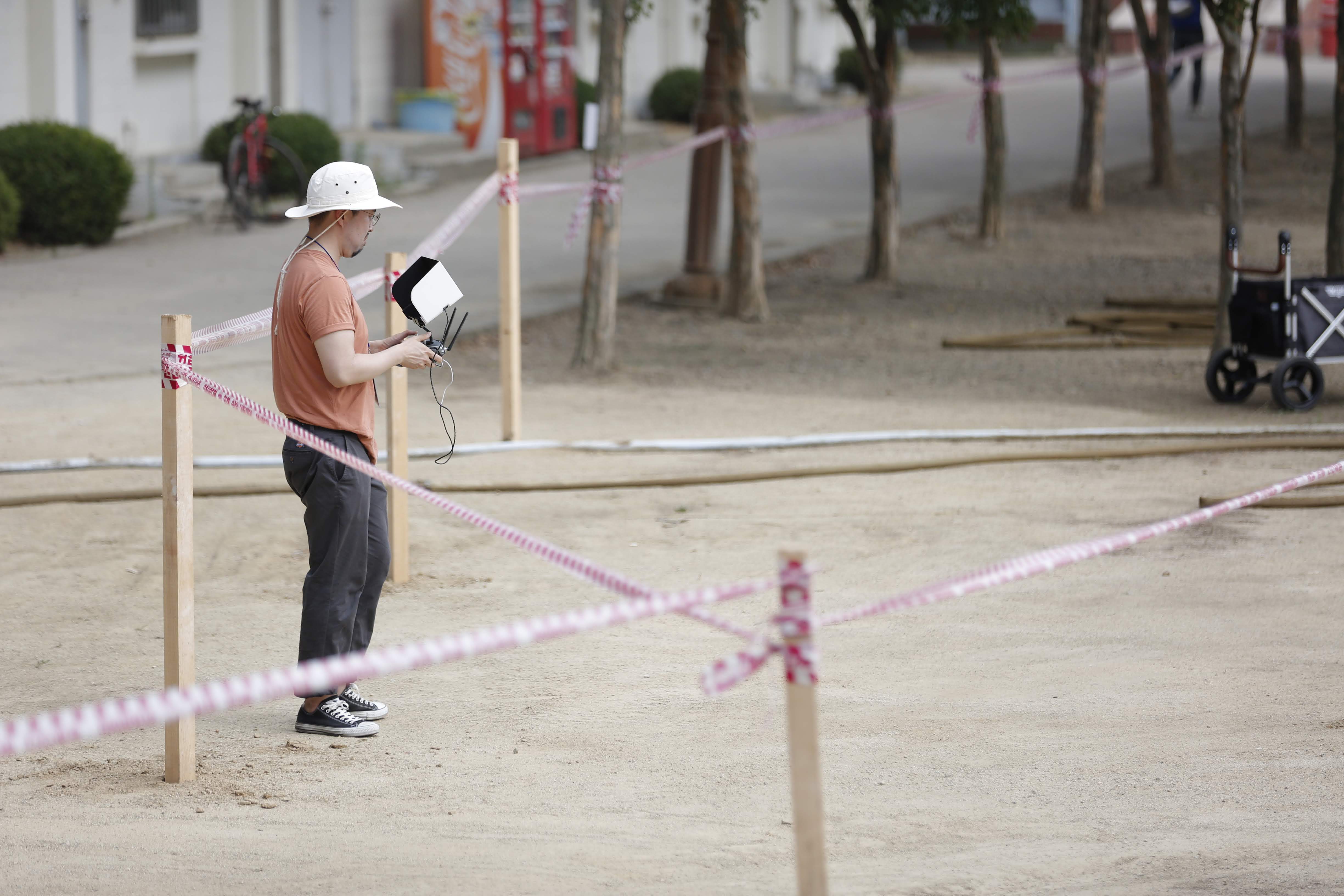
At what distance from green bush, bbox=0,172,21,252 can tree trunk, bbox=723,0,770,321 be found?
22.7ft

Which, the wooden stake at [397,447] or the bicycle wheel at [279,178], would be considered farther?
the bicycle wheel at [279,178]

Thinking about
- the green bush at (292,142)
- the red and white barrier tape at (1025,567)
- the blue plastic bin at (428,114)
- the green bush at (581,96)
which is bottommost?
the red and white barrier tape at (1025,567)

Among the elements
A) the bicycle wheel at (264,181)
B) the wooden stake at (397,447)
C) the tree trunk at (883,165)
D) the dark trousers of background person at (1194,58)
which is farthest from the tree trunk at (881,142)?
the dark trousers of background person at (1194,58)

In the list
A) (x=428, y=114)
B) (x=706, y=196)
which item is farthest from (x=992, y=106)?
(x=428, y=114)

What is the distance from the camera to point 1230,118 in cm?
1102

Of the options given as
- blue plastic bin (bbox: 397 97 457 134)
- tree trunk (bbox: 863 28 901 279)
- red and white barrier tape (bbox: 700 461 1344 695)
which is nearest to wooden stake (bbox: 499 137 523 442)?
red and white barrier tape (bbox: 700 461 1344 695)

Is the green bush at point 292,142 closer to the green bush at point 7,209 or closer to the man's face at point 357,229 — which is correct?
the green bush at point 7,209

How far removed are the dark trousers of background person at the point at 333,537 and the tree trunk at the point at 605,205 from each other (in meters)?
6.62

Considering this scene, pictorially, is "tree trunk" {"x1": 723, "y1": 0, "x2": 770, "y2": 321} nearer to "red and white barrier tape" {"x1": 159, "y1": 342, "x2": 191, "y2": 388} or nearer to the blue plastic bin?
"red and white barrier tape" {"x1": 159, "y1": 342, "x2": 191, "y2": 388}

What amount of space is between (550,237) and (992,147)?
5077 mm

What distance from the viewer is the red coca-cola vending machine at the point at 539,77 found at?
22.5 m

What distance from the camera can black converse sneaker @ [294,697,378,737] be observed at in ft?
17.4

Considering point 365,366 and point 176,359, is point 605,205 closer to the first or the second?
point 365,366

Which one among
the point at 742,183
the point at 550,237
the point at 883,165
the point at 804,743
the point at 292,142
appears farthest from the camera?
the point at 292,142
